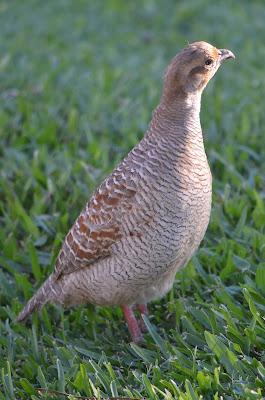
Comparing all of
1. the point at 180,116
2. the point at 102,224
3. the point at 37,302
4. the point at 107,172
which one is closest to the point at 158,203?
the point at 102,224

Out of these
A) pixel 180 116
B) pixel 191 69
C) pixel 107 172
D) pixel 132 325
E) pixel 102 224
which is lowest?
pixel 132 325

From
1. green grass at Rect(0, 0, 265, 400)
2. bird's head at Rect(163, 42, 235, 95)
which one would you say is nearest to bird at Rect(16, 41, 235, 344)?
bird's head at Rect(163, 42, 235, 95)

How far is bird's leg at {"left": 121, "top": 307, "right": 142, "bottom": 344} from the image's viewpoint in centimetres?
382

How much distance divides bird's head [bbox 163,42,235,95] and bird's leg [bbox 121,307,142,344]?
1357mm

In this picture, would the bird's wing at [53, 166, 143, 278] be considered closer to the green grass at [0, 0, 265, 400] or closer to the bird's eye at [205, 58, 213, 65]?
the green grass at [0, 0, 265, 400]

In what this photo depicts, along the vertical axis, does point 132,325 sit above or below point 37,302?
above

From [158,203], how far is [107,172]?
72.9 inches

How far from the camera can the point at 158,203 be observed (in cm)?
344

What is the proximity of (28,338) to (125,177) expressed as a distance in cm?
123

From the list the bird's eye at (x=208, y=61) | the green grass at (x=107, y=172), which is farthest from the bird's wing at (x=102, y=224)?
the bird's eye at (x=208, y=61)

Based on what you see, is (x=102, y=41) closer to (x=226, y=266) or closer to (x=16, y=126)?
(x=16, y=126)

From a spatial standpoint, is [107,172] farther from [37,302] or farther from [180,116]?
[180,116]

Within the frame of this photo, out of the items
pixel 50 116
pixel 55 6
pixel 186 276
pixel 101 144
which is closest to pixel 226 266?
pixel 186 276

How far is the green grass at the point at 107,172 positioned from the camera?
3377 millimetres
